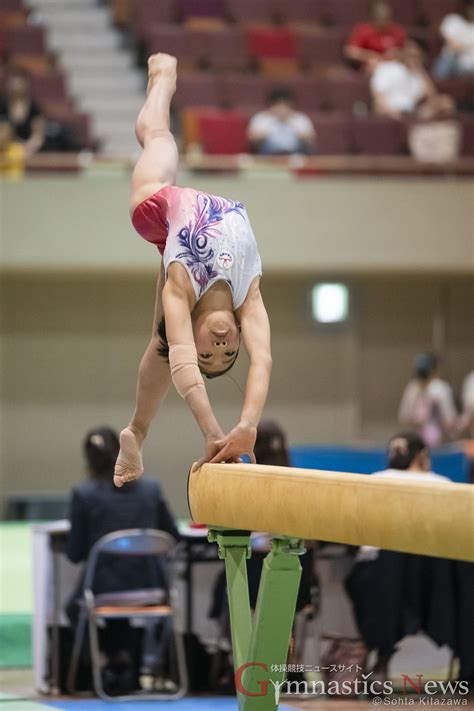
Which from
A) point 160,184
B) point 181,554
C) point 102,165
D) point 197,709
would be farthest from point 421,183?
point 160,184

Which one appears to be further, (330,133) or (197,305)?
(330,133)

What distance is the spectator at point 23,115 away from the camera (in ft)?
33.9

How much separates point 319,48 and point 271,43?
518 millimetres

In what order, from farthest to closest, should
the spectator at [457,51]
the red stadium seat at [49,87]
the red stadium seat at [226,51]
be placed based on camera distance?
the red stadium seat at [226,51]
the spectator at [457,51]
the red stadium seat at [49,87]

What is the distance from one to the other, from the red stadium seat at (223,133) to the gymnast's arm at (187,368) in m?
7.09

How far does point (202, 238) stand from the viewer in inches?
149

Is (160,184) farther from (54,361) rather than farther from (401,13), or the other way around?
(401,13)

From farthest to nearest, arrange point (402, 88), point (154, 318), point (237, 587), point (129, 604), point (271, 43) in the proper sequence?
point (271, 43) → point (402, 88) → point (129, 604) → point (154, 318) → point (237, 587)

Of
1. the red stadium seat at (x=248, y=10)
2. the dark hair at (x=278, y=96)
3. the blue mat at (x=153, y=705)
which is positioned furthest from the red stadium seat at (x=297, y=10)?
the blue mat at (x=153, y=705)

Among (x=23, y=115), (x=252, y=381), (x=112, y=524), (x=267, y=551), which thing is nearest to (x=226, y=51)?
(x=23, y=115)

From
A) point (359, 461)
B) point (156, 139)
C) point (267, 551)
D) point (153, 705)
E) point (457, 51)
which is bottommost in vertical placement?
point (153, 705)

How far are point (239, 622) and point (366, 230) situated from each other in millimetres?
7446

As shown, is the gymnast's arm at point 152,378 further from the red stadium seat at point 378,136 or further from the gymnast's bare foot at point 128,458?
the red stadium seat at point 378,136

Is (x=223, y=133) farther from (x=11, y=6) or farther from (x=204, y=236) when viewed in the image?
(x=204, y=236)
